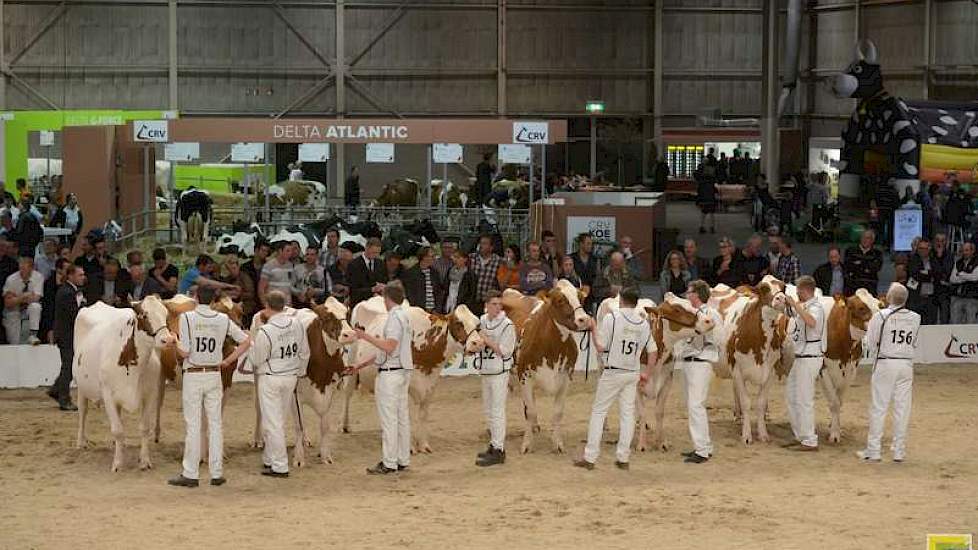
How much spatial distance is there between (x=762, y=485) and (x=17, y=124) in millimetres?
24258

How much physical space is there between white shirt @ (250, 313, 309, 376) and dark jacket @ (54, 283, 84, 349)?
345 centimetres

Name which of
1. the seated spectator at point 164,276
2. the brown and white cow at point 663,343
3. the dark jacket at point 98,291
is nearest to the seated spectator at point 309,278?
the seated spectator at point 164,276

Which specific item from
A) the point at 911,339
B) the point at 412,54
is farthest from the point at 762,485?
the point at 412,54

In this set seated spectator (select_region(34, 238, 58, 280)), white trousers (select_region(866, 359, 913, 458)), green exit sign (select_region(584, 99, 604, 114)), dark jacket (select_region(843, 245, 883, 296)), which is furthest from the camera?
Result: green exit sign (select_region(584, 99, 604, 114))

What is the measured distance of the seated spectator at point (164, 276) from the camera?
16.8 metres

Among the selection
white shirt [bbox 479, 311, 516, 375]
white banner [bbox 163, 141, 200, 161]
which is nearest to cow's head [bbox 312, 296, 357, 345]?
white shirt [bbox 479, 311, 516, 375]

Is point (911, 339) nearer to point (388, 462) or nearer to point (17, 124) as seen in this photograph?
point (388, 462)

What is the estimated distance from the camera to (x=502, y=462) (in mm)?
13688

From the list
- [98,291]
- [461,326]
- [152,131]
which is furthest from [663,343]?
[152,131]

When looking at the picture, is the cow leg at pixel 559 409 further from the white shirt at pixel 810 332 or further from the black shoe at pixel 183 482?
the black shoe at pixel 183 482

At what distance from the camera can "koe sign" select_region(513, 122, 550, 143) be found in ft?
72.6

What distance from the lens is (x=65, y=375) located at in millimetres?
15875

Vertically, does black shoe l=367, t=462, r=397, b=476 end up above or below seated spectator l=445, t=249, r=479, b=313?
below

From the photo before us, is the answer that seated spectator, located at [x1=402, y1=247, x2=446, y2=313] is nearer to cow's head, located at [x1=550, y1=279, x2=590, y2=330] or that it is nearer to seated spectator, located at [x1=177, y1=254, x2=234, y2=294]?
seated spectator, located at [x1=177, y1=254, x2=234, y2=294]
